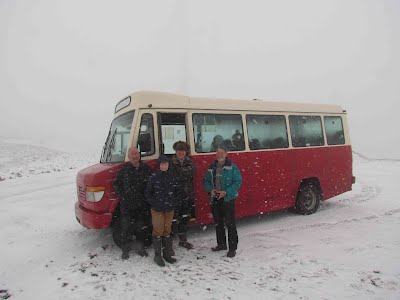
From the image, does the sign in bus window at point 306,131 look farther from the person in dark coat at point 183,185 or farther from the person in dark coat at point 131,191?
the person in dark coat at point 131,191

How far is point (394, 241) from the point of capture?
19.8ft

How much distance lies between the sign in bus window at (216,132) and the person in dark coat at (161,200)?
1.41m

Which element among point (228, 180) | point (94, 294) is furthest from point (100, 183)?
point (228, 180)

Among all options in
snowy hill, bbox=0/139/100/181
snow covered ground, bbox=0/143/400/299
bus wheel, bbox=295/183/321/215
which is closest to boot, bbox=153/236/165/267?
snow covered ground, bbox=0/143/400/299

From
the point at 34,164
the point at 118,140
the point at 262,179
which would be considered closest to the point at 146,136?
the point at 118,140

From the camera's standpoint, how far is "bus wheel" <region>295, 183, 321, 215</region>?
27.8ft

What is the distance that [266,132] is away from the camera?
7727mm

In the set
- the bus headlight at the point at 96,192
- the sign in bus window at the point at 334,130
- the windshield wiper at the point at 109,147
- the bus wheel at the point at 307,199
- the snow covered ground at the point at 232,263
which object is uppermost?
the sign in bus window at the point at 334,130

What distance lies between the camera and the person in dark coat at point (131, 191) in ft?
17.9

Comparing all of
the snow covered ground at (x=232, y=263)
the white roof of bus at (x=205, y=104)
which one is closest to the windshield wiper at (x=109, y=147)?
the white roof of bus at (x=205, y=104)

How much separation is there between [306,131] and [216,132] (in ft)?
9.93

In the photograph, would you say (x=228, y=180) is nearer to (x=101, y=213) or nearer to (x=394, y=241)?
(x=101, y=213)

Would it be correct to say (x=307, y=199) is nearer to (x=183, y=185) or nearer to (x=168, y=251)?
(x=183, y=185)

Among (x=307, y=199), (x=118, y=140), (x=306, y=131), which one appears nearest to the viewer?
(x=118, y=140)
